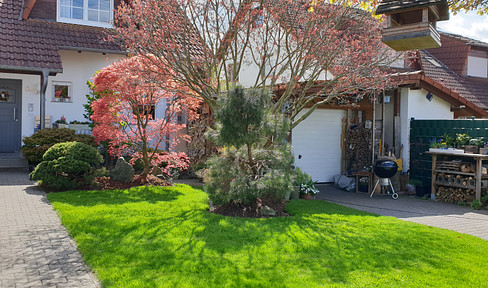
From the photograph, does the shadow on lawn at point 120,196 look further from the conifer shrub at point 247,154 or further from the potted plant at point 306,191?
the potted plant at point 306,191

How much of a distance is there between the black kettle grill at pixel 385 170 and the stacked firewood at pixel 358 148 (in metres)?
1.92

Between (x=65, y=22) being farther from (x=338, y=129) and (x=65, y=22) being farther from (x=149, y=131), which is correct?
(x=338, y=129)

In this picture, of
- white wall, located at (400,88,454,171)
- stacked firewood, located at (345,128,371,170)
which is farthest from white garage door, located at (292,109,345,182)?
white wall, located at (400,88,454,171)

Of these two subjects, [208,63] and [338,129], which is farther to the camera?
[338,129]

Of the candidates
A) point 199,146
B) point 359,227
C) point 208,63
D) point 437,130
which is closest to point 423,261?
point 359,227

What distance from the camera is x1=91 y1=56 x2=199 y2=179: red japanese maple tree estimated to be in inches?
417

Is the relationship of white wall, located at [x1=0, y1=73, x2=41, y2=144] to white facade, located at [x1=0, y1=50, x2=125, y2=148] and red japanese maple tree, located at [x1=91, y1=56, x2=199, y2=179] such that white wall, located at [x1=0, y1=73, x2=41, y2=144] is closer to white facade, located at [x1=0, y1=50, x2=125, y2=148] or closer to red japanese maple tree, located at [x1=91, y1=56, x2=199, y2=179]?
white facade, located at [x1=0, y1=50, x2=125, y2=148]

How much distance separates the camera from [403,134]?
13.5 meters

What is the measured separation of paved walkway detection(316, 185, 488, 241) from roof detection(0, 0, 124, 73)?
8.64 metres

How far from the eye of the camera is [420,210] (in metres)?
10.2

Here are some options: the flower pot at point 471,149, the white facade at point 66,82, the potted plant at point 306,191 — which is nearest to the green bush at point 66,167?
the potted plant at point 306,191

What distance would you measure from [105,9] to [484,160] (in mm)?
14434

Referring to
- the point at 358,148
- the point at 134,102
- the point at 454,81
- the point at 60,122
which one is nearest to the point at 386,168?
the point at 358,148

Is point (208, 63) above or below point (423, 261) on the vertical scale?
above
